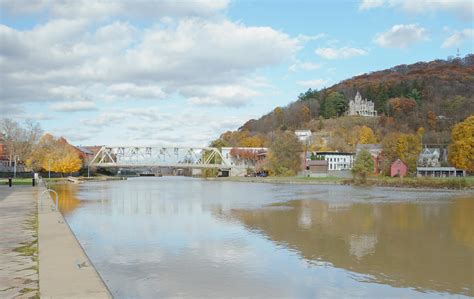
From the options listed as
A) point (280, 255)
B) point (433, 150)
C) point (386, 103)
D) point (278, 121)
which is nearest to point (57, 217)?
point (280, 255)

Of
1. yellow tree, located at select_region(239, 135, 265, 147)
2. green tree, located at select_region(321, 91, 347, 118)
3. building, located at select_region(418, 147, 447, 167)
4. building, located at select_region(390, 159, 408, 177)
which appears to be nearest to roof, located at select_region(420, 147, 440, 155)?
building, located at select_region(418, 147, 447, 167)

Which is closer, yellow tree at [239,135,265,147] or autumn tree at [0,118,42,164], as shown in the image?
autumn tree at [0,118,42,164]

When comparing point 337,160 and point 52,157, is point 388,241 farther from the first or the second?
point 337,160

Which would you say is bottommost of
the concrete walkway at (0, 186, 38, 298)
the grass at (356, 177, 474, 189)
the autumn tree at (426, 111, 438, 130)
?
the grass at (356, 177, 474, 189)

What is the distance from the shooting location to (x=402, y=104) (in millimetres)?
142125

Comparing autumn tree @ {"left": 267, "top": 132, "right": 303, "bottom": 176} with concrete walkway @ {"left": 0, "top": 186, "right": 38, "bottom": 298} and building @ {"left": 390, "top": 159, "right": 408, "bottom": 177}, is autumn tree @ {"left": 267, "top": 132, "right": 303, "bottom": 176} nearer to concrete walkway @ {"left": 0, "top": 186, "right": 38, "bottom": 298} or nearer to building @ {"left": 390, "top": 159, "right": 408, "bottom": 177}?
building @ {"left": 390, "top": 159, "right": 408, "bottom": 177}

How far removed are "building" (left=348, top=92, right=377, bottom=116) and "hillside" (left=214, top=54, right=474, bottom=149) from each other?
2567mm

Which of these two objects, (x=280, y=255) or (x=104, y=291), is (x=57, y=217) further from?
(x=104, y=291)

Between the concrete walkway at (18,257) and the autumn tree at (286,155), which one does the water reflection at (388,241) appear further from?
the autumn tree at (286,155)

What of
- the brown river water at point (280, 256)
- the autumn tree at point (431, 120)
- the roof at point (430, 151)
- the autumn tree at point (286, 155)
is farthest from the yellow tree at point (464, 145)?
the autumn tree at point (431, 120)

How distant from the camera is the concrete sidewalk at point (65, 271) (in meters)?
7.64

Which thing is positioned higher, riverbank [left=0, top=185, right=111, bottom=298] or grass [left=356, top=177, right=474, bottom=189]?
riverbank [left=0, top=185, right=111, bottom=298]

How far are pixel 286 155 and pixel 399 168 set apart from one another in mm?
24902

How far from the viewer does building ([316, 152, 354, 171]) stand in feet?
375
